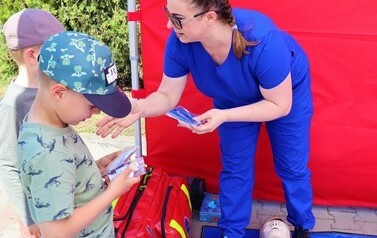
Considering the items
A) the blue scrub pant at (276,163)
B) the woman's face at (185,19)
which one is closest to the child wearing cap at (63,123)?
the woman's face at (185,19)

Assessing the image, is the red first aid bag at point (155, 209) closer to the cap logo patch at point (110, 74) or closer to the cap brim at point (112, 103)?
the cap brim at point (112, 103)

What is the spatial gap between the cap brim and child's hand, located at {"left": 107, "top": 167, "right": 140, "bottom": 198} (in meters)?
0.22

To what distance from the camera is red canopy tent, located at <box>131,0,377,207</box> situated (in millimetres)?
3105

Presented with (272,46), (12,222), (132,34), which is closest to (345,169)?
(272,46)

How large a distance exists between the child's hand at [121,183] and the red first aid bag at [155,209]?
1.02 metres

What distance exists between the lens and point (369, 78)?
3195mm

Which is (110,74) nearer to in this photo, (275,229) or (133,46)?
(133,46)

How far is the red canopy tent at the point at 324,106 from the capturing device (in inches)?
122

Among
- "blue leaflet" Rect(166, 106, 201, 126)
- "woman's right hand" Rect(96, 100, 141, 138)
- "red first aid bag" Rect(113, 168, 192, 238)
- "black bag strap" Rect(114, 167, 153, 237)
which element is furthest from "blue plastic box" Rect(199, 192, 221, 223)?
"woman's right hand" Rect(96, 100, 141, 138)

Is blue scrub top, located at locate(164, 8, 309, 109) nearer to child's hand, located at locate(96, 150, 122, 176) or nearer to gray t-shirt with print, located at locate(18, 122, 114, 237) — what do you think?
child's hand, located at locate(96, 150, 122, 176)

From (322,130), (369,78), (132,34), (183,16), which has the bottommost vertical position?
(322,130)

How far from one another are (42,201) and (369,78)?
7.60ft

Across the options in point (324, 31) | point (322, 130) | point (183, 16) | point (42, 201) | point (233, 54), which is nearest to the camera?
point (42, 201)

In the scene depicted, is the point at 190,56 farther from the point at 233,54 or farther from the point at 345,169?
the point at 345,169
